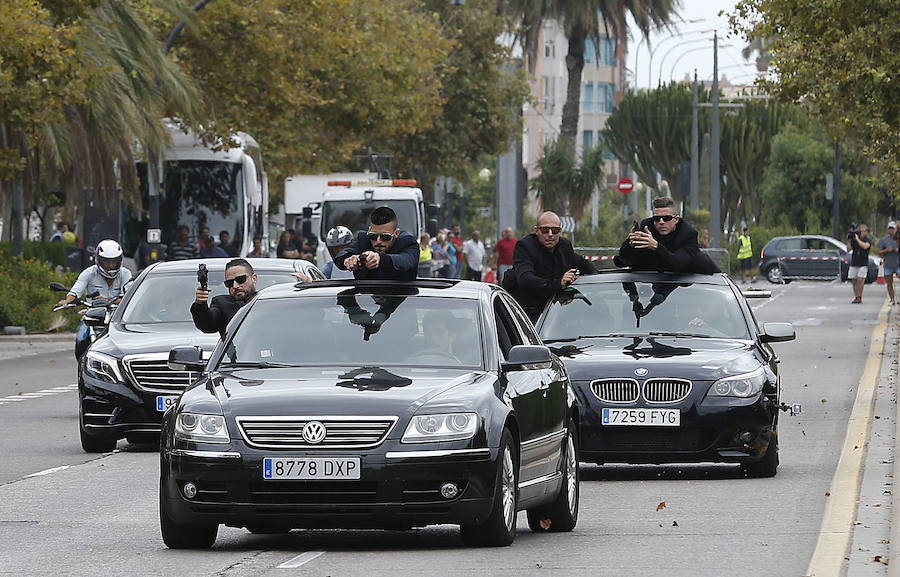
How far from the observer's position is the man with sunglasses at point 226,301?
1362 cm

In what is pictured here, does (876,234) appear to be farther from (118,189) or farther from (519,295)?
(519,295)

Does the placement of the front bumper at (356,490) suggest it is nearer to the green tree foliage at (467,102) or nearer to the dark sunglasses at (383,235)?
the dark sunglasses at (383,235)

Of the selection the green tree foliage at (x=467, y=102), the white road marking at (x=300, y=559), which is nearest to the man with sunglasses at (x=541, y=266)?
the white road marking at (x=300, y=559)

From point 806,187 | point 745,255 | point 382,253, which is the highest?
point 382,253

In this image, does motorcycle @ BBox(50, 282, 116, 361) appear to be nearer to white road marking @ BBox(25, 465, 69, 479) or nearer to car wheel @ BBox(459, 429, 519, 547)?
white road marking @ BBox(25, 465, 69, 479)

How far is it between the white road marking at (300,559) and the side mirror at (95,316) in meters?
8.32

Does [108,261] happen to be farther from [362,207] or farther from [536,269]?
[362,207]

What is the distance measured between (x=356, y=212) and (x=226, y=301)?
102 feet

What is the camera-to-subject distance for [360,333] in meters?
10.8

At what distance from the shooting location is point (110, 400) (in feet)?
54.7

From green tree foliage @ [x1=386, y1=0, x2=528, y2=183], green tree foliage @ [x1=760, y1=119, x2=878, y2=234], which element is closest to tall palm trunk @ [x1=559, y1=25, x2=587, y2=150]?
green tree foliage @ [x1=386, y1=0, x2=528, y2=183]

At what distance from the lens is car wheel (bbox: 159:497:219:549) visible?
10.1m

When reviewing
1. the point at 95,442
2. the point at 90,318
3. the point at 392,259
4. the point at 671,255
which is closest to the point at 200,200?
the point at 90,318

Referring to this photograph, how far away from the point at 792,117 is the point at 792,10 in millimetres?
64074
